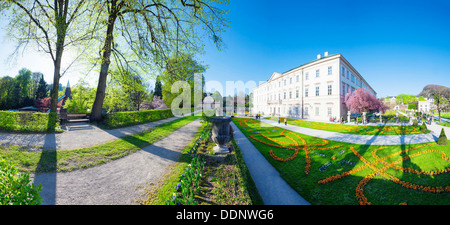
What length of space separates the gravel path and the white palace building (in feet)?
86.3

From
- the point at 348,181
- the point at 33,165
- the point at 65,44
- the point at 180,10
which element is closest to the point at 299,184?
the point at 348,181

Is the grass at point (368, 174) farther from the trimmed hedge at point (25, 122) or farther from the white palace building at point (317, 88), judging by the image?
the white palace building at point (317, 88)

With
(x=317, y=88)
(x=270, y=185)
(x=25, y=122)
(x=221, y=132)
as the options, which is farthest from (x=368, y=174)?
(x=317, y=88)

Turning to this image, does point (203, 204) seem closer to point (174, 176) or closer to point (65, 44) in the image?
point (174, 176)

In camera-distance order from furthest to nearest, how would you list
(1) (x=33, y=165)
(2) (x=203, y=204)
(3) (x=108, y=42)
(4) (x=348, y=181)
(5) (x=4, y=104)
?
(5) (x=4, y=104) → (3) (x=108, y=42) → (4) (x=348, y=181) → (1) (x=33, y=165) → (2) (x=203, y=204)

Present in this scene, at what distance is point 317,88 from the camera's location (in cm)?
2433

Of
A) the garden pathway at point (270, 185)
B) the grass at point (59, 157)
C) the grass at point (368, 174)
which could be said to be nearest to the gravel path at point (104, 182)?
the grass at point (59, 157)

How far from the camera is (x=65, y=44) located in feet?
27.3

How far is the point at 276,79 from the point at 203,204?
3608 centimetres

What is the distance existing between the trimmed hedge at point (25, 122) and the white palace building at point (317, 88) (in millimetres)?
31070

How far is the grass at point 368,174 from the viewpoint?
3.82m

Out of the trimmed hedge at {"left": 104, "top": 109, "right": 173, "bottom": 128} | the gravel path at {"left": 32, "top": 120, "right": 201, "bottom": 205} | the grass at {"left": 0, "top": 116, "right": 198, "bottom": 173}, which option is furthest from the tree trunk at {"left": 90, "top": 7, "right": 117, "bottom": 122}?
the gravel path at {"left": 32, "top": 120, "right": 201, "bottom": 205}

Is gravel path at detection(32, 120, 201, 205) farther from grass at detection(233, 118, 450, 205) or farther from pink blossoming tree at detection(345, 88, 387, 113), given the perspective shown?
pink blossoming tree at detection(345, 88, 387, 113)

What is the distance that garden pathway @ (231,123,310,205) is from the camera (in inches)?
154
